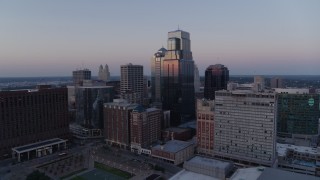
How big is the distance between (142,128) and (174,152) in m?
21.2

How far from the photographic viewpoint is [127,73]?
183 meters

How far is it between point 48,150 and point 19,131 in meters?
14.6

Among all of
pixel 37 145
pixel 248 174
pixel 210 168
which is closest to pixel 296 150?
pixel 248 174

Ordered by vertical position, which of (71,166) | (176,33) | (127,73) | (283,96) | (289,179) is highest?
(176,33)

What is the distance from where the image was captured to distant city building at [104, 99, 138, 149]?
12300 centimetres

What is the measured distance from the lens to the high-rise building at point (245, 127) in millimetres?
93469

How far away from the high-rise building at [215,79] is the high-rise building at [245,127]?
8750 centimetres

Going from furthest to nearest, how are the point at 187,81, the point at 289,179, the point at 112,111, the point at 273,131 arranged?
1. the point at 187,81
2. the point at 112,111
3. the point at 273,131
4. the point at 289,179

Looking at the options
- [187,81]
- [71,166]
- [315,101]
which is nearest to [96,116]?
[71,166]

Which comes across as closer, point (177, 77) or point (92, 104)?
point (92, 104)

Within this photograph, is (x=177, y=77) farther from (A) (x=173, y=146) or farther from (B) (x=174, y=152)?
(B) (x=174, y=152)

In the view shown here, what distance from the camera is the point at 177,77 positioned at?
16588cm

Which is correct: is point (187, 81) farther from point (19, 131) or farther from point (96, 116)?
point (19, 131)

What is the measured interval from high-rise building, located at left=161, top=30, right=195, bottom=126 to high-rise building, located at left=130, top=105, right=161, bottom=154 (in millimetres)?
45116
